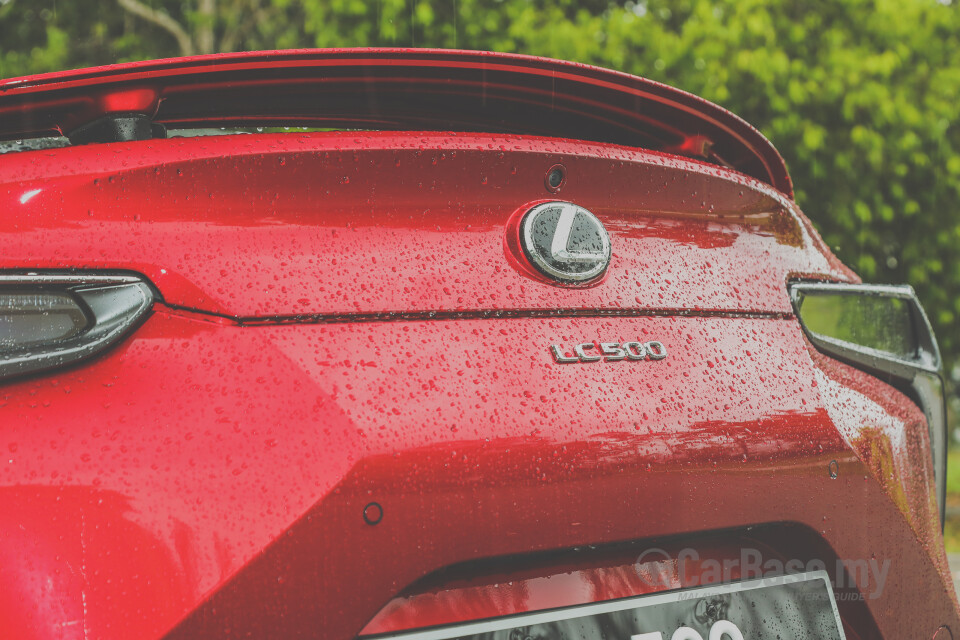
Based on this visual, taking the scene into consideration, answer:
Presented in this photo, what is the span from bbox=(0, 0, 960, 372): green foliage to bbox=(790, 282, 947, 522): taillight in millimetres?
6106

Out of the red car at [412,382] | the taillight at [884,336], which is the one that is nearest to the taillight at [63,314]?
the red car at [412,382]

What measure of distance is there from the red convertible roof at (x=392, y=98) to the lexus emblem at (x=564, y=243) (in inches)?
10.9

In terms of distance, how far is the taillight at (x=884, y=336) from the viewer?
1687 millimetres

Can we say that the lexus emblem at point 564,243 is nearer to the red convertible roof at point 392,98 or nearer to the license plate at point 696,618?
the red convertible roof at point 392,98

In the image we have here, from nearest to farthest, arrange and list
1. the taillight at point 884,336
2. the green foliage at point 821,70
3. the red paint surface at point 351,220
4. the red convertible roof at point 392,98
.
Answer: the red paint surface at point 351,220, the red convertible roof at point 392,98, the taillight at point 884,336, the green foliage at point 821,70

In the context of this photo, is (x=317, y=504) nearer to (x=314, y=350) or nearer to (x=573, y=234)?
(x=314, y=350)

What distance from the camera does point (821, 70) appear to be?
8.02 metres

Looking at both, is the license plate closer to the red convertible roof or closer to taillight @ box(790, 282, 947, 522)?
taillight @ box(790, 282, 947, 522)

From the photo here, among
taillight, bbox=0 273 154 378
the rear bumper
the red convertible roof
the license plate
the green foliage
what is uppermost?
the green foliage

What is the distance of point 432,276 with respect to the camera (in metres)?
1.30

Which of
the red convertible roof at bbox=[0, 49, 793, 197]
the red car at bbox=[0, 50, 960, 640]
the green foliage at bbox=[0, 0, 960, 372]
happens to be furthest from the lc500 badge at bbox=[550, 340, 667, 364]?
the green foliage at bbox=[0, 0, 960, 372]

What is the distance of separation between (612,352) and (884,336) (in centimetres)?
82

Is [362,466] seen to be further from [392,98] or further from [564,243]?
[392,98]

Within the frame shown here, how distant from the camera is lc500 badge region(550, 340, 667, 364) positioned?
1318 mm
